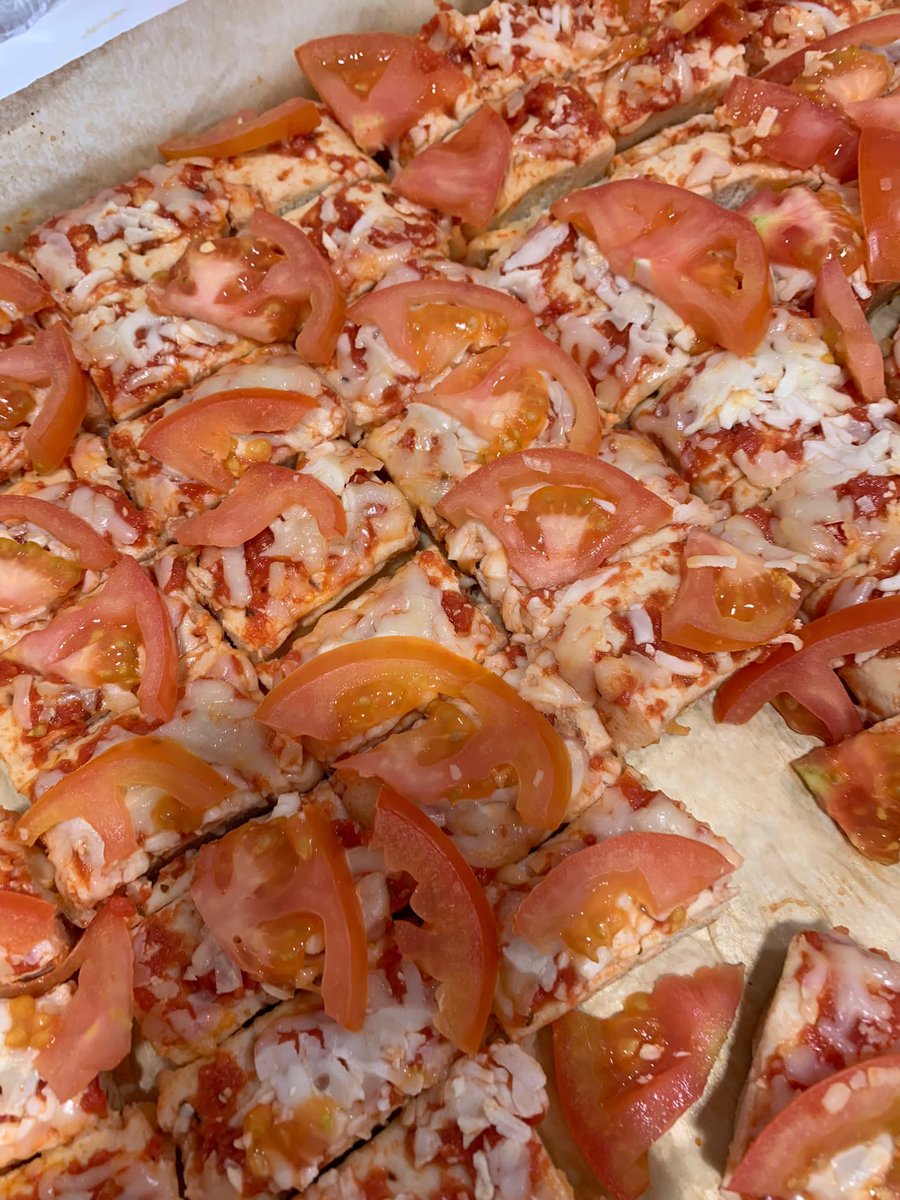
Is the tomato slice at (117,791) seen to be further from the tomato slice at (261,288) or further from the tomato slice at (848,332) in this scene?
the tomato slice at (848,332)

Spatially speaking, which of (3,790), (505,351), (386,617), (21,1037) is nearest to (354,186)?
(505,351)

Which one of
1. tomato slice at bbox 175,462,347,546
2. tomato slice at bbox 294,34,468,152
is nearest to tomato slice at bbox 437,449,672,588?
tomato slice at bbox 175,462,347,546

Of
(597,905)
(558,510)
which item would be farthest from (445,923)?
(558,510)

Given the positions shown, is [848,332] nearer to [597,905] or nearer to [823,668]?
[823,668]

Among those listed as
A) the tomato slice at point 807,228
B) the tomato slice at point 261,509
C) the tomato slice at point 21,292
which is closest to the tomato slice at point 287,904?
the tomato slice at point 261,509

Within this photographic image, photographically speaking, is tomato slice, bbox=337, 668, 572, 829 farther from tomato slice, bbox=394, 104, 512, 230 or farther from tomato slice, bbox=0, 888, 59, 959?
tomato slice, bbox=394, 104, 512, 230

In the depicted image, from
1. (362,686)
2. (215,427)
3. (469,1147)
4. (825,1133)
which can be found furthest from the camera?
(215,427)
